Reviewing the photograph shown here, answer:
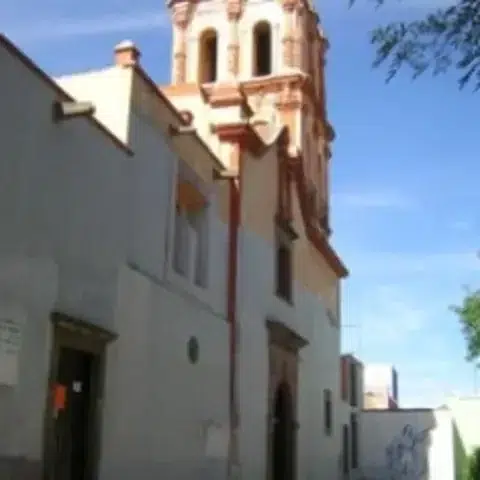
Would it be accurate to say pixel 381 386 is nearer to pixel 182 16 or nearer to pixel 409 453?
pixel 409 453

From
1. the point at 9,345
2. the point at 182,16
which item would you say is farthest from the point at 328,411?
the point at 9,345

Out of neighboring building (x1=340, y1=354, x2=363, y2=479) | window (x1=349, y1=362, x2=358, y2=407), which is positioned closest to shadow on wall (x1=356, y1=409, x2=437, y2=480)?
neighboring building (x1=340, y1=354, x2=363, y2=479)

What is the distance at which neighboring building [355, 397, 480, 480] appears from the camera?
1101 inches

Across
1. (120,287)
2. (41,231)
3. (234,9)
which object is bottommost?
(120,287)

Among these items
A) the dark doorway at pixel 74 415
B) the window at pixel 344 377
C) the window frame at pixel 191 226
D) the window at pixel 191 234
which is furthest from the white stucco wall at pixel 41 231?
the window at pixel 344 377

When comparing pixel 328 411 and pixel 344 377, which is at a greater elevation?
pixel 344 377

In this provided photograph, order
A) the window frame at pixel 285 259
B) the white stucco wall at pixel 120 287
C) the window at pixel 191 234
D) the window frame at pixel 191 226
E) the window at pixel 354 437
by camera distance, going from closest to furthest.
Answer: the white stucco wall at pixel 120 287
the window frame at pixel 191 226
the window at pixel 191 234
the window frame at pixel 285 259
the window at pixel 354 437

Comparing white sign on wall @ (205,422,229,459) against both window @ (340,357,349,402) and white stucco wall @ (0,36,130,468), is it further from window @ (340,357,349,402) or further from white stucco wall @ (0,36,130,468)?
window @ (340,357,349,402)

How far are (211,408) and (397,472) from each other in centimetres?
1713

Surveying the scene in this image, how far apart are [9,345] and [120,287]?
224 cm

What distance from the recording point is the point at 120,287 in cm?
1012

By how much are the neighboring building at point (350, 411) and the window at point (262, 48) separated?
8640mm

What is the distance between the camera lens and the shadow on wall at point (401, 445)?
2802 centimetres

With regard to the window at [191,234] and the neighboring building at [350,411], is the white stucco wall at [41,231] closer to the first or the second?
the window at [191,234]
